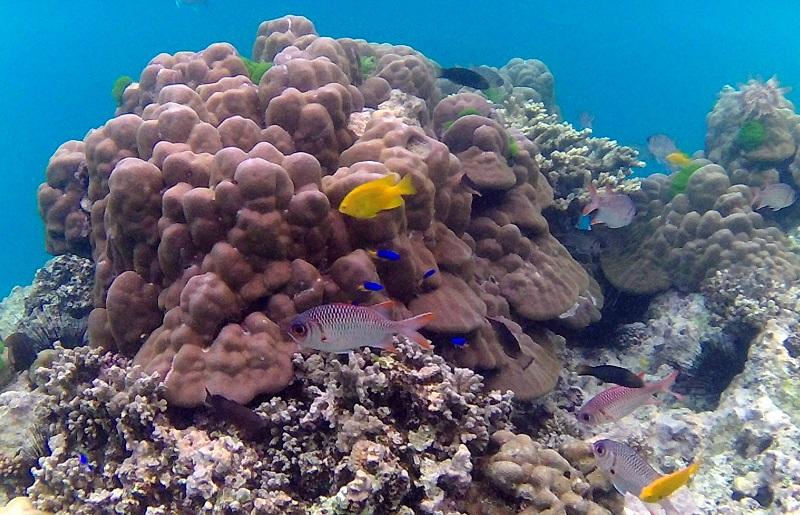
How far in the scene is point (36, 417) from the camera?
4254mm

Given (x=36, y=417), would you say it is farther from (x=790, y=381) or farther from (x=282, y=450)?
(x=790, y=381)

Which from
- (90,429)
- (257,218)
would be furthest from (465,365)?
(90,429)

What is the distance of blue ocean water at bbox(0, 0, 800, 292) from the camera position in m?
72.1

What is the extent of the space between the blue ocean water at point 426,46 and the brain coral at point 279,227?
67030 millimetres

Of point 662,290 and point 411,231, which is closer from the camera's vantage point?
point 411,231

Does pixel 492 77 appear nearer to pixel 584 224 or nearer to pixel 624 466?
pixel 584 224

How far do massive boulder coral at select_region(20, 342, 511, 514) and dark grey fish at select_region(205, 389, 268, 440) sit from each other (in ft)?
0.09

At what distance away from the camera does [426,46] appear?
74.8 metres

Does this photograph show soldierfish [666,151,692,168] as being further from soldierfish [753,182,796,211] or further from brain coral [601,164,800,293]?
soldierfish [753,182,796,211]

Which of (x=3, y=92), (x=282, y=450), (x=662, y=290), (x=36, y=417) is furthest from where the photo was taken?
(x=3, y=92)

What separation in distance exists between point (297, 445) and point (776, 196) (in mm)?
7427

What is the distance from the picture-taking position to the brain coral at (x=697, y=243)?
7.29 m

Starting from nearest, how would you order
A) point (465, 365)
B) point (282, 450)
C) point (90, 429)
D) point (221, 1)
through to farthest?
point (282, 450), point (90, 429), point (465, 365), point (221, 1)

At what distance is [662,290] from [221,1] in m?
77.9
